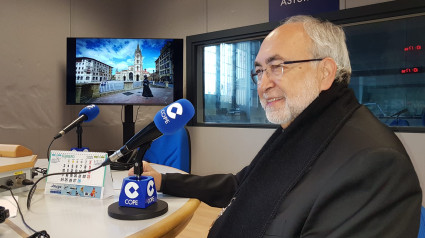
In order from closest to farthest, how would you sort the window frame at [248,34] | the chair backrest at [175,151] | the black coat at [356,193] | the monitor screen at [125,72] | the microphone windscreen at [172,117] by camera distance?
the black coat at [356,193], the microphone windscreen at [172,117], the chair backrest at [175,151], the window frame at [248,34], the monitor screen at [125,72]

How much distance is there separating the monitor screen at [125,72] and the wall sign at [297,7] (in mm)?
1081

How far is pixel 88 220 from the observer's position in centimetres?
89

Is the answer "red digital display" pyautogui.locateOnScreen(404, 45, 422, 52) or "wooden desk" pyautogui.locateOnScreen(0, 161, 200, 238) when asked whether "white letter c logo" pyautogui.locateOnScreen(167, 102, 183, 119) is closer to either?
"wooden desk" pyautogui.locateOnScreen(0, 161, 200, 238)

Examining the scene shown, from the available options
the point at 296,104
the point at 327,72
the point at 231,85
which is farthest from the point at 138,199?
the point at 231,85

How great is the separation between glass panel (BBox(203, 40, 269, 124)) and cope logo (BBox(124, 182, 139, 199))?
274 cm

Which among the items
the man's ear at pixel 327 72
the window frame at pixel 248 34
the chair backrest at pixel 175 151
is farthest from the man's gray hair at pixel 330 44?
the window frame at pixel 248 34

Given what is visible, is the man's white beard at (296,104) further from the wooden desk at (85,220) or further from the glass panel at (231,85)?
the glass panel at (231,85)

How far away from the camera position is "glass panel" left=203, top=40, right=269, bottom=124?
368cm

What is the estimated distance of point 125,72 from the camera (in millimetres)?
3475

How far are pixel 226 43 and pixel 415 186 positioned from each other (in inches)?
130

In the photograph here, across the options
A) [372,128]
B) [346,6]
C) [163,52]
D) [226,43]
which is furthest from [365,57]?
[372,128]

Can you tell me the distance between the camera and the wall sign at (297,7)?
302 centimetres

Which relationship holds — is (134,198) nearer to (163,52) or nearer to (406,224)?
(406,224)

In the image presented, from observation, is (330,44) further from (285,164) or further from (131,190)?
(131,190)
